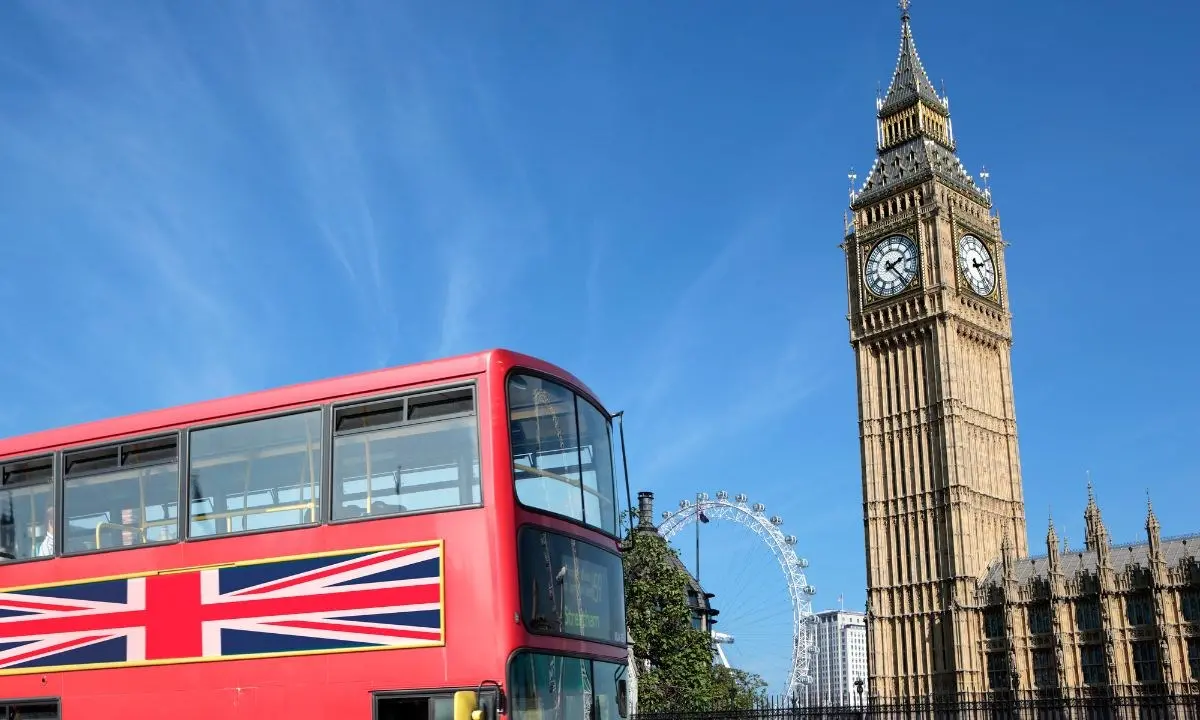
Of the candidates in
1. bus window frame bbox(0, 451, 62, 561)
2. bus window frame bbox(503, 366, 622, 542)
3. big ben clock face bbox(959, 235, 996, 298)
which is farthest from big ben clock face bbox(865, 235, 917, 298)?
bus window frame bbox(0, 451, 62, 561)

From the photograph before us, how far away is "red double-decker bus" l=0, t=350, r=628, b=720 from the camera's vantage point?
36.1 feet

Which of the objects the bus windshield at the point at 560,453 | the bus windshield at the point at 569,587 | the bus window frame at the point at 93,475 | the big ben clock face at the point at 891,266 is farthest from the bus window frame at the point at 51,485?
the big ben clock face at the point at 891,266

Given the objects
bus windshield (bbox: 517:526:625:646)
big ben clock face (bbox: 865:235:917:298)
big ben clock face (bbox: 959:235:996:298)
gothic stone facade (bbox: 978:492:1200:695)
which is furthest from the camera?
big ben clock face (bbox: 959:235:996:298)

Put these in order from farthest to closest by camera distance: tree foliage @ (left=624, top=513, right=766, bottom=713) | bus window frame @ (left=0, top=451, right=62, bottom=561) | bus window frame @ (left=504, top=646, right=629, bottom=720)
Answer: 1. tree foliage @ (left=624, top=513, right=766, bottom=713)
2. bus window frame @ (left=0, top=451, right=62, bottom=561)
3. bus window frame @ (left=504, top=646, right=629, bottom=720)

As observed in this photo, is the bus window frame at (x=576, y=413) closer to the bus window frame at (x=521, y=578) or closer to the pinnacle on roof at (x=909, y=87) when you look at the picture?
the bus window frame at (x=521, y=578)

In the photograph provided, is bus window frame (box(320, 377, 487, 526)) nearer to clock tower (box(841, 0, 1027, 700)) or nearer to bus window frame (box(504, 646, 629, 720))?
bus window frame (box(504, 646, 629, 720))

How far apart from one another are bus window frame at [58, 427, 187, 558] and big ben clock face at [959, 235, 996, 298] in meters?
61.6

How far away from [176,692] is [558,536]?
4.24 meters

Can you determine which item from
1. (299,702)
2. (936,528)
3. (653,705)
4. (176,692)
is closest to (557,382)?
(299,702)

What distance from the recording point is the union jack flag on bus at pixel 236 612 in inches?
443

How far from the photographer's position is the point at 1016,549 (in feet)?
220

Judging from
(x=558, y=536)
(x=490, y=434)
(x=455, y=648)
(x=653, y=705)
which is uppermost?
(x=490, y=434)

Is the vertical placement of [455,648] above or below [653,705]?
above

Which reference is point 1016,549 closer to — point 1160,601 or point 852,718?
point 1160,601
